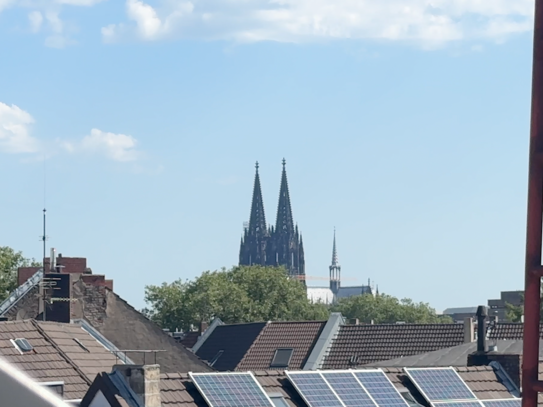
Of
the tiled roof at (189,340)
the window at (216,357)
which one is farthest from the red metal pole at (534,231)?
the tiled roof at (189,340)

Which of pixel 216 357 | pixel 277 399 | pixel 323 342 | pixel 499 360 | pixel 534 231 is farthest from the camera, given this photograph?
pixel 216 357

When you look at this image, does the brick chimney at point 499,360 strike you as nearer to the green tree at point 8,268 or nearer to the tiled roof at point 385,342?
the tiled roof at point 385,342

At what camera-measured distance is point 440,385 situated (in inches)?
914

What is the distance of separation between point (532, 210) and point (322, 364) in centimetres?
4341

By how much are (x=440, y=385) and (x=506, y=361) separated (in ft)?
9.12

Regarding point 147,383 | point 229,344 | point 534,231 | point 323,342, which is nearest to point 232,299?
point 229,344

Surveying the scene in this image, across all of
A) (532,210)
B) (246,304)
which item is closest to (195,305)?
(246,304)

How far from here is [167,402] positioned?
18953 mm

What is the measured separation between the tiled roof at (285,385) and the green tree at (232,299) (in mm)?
83893

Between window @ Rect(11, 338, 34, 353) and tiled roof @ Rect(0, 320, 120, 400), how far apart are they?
113 millimetres

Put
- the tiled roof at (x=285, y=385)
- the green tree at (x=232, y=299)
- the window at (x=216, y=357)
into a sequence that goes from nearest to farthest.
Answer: the tiled roof at (x=285, y=385) → the window at (x=216, y=357) → the green tree at (x=232, y=299)

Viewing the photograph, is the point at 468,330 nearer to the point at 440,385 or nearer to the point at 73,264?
the point at 73,264

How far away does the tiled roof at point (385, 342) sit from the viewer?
159ft

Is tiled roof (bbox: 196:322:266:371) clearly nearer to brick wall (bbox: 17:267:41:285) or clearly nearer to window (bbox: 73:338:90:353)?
brick wall (bbox: 17:267:41:285)
